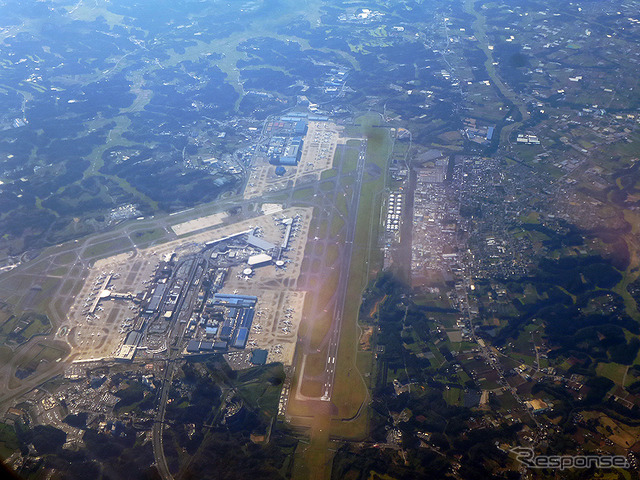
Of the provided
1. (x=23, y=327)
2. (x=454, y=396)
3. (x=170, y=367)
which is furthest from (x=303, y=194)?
(x=23, y=327)

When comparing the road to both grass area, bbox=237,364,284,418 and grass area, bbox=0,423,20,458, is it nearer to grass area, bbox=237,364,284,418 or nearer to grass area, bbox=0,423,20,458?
grass area, bbox=237,364,284,418

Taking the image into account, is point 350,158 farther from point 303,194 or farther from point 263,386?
point 263,386

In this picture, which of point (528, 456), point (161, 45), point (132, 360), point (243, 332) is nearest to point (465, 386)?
point (528, 456)

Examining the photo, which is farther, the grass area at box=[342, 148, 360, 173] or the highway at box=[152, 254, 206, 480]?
the grass area at box=[342, 148, 360, 173]

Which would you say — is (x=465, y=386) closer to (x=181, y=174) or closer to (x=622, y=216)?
(x=622, y=216)

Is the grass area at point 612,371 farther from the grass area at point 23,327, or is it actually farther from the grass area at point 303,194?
the grass area at point 23,327

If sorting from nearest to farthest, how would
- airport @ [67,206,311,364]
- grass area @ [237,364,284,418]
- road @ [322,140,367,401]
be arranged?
1. grass area @ [237,364,284,418]
2. road @ [322,140,367,401]
3. airport @ [67,206,311,364]

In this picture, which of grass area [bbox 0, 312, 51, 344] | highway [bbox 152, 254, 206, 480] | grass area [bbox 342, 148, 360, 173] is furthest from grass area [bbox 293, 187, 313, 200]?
grass area [bbox 0, 312, 51, 344]

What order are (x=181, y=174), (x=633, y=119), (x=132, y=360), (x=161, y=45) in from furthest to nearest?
(x=161, y=45), (x=633, y=119), (x=181, y=174), (x=132, y=360)

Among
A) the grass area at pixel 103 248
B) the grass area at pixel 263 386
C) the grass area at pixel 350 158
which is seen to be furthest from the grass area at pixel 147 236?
the grass area at pixel 350 158

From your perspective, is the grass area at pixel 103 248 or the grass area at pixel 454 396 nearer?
the grass area at pixel 454 396

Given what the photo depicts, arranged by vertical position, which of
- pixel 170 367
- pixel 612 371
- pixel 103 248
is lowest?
pixel 170 367
